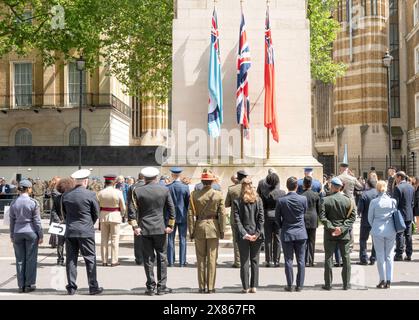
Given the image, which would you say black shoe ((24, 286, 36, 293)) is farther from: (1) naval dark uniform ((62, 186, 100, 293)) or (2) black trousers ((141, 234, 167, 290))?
(2) black trousers ((141, 234, 167, 290))

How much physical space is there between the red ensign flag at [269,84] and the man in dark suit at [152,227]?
26.8ft

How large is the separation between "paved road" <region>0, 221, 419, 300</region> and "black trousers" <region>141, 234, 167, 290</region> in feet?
0.80

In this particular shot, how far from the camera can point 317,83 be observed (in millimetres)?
62031

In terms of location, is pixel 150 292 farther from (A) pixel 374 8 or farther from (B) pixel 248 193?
(A) pixel 374 8

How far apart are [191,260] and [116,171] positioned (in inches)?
823

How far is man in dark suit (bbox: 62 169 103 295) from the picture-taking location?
9031 millimetres

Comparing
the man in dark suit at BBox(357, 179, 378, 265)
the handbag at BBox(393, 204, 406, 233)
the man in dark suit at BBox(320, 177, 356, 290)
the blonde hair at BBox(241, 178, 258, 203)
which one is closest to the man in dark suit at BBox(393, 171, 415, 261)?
the man in dark suit at BBox(357, 179, 378, 265)

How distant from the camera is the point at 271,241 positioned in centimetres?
1203

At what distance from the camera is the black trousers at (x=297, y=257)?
9.30 metres

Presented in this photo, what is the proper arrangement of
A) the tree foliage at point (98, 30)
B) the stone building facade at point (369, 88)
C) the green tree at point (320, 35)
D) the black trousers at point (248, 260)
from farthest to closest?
the stone building facade at point (369, 88), the green tree at point (320, 35), the tree foliage at point (98, 30), the black trousers at point (248, 260)

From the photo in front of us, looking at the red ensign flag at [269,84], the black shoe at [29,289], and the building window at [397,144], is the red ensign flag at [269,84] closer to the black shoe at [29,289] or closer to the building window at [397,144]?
the black shoe at [29,289]

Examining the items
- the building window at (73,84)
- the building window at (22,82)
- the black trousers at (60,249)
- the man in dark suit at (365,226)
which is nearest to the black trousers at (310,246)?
the man in dark suit at (365,226)
